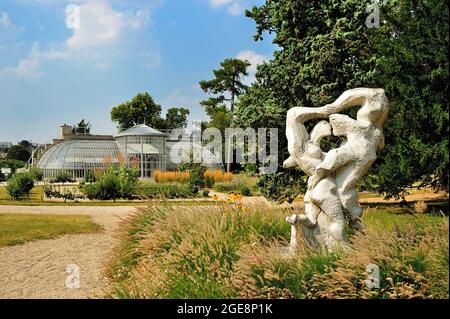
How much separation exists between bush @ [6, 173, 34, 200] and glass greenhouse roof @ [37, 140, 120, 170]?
556 inches

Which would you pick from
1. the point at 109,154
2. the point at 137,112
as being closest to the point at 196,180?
the point at 109,154

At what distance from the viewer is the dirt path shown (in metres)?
7.73

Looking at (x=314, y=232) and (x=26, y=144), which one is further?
(x=26, y=144)

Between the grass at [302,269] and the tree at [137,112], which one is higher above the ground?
the tree at [137,112]

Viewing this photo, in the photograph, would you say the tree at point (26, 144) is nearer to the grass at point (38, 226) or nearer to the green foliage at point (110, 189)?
the green foliage at point (110, 189)

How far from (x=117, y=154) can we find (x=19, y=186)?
60.8 ft

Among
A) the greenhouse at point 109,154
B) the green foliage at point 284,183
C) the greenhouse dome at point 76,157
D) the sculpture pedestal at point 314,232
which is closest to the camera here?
the sculpture pedestal at point 314,232

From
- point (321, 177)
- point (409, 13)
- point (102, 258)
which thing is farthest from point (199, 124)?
point (321, 177)

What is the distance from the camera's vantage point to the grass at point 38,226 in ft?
42.8

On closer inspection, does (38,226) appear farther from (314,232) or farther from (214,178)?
(214,178)

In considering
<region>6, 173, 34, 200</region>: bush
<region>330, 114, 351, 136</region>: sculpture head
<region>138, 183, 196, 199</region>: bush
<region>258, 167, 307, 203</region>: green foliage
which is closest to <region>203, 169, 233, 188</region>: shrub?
<region>138, 183, 196, 199</region>: bush

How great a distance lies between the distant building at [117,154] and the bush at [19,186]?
14.3 meters

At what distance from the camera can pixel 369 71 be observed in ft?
50.2

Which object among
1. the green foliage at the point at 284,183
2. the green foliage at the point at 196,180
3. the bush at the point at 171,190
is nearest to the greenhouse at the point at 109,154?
the green foliage at the point at 196,180
